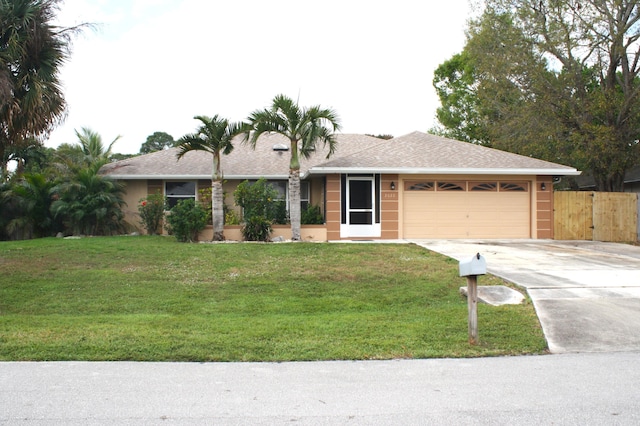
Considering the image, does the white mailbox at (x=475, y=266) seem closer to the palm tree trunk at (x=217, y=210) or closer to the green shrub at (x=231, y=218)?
the palm tree trunk at (x=217, y=210)

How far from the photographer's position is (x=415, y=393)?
525cm

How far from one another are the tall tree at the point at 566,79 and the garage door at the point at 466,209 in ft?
14.8

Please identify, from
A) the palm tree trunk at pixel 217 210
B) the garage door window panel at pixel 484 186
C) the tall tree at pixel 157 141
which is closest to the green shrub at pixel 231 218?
the palm tree trunk at pixel 217 210

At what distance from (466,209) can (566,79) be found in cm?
837

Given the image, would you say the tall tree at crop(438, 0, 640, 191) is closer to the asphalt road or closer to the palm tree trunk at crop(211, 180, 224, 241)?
the palm tree trunk at crop(211, 180, 224, 241)

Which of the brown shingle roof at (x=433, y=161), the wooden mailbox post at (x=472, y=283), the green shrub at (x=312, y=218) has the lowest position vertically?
the wooden mailbox post at (x=472, y=283)

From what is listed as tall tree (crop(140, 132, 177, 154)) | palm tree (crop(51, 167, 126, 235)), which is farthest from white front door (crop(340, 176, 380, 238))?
tall tree (crop(140, 132, 177, 154))

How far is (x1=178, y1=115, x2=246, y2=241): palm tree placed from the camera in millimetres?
17531

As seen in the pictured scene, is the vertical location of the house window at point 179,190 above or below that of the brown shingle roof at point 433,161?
below

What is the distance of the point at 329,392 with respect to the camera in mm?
5277

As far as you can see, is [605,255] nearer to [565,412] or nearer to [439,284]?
[439,284]

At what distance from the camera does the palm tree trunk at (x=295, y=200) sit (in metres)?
18.0

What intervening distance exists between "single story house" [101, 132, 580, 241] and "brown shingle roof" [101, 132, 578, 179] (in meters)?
0.04

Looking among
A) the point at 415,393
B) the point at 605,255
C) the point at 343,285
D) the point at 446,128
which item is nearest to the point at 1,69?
the point at 343,285
